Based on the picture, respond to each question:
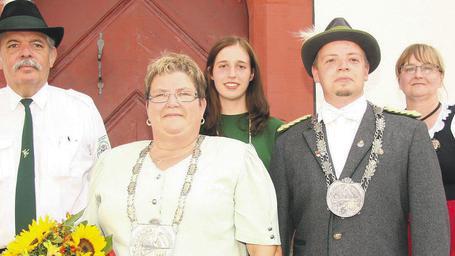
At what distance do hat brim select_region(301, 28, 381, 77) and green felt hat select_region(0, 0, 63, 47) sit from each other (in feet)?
4.20

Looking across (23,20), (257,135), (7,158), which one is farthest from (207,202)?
(23,20)

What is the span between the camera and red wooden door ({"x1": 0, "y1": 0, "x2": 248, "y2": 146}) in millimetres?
3936

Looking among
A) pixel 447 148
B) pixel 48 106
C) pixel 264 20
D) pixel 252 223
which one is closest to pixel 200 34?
pixel 264 20

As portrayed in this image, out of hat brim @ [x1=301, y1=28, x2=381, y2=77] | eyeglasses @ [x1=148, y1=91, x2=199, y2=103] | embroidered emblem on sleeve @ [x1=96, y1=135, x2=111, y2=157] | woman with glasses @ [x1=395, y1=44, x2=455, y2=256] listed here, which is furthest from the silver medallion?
woman with glasses @ [x1=395, y1=44, x2=455, y2=256]

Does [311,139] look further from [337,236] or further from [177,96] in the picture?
[177,96]

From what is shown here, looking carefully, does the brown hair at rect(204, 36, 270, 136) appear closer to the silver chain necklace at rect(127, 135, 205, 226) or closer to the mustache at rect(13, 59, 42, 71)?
the silver chain necklace at rect(127, 135, 205, 226)

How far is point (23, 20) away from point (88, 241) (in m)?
1.37

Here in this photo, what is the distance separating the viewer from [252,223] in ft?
7.38

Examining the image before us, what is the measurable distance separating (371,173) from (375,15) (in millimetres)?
1904

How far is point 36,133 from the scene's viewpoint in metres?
2.94

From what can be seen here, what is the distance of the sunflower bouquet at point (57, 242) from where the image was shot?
6.89 ft

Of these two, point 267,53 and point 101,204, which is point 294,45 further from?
point 101,204

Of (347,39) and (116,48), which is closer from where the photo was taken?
(347,39)

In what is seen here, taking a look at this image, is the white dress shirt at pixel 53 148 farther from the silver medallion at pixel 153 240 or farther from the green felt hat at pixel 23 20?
the silver medallion at pixel 153 240
